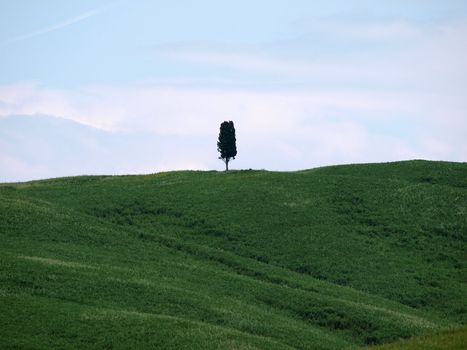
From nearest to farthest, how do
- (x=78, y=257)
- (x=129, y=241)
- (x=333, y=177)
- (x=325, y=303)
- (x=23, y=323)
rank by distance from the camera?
(x=23, y=323) < (x=325, y=303) < (x=78, y=257) < (x=129, y=241) < (x=333, y=177)

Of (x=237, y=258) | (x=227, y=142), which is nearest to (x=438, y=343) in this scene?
(x=237, y=258)

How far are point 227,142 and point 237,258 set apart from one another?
4604 centimetres

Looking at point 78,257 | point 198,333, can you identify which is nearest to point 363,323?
point 198,333

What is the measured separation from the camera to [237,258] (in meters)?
57.0

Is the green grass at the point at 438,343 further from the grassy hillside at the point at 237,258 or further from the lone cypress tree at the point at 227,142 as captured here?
the lone cypress tree at the point at 227,142

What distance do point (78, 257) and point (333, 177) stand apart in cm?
4153


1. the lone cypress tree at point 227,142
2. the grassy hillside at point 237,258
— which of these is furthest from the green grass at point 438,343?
the lone cypress tree at point 227,142

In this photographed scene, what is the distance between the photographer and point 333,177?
83688 mm

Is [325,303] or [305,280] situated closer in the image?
[325,303]

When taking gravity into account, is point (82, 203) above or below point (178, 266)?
above

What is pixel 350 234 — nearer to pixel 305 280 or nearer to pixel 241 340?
pixel 305 280

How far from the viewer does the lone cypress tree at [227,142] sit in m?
102

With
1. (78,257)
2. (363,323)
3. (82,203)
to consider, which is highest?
(82,203)

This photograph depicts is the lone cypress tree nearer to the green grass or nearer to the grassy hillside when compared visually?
the grassy hillside
